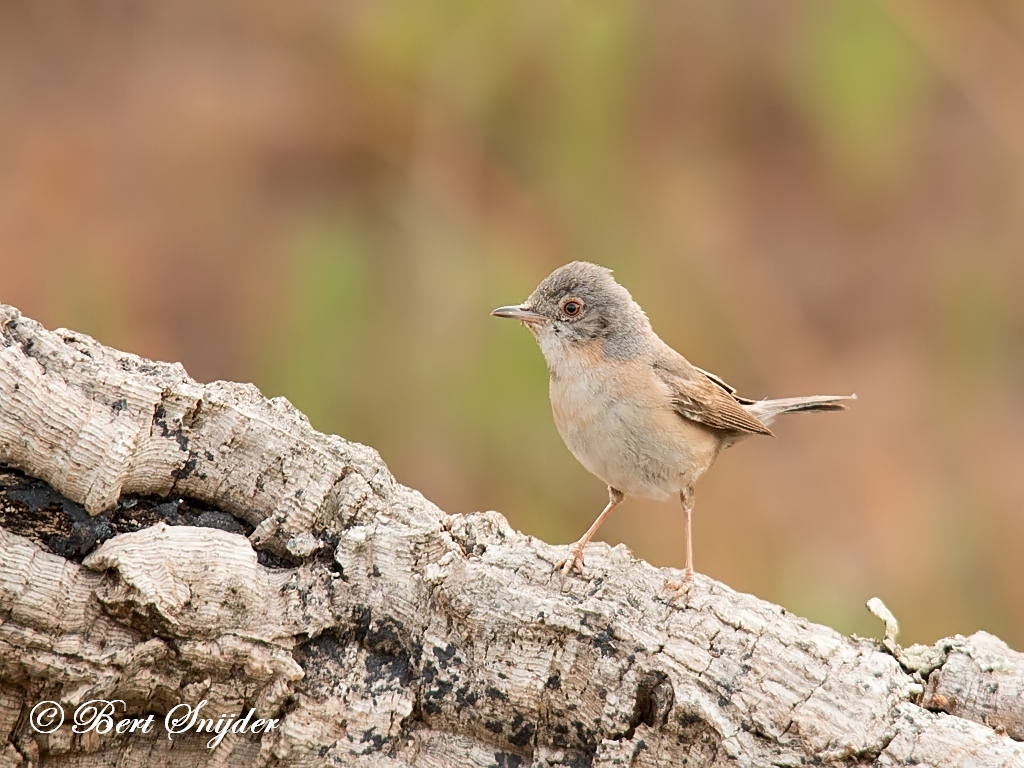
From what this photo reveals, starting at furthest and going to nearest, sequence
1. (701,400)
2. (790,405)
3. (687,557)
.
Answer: (790,405) < (701,400) < (687,557)

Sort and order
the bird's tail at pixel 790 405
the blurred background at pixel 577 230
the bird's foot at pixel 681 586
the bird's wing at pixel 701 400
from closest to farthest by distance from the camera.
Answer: the bird's foot at pixel 681 586
the bird's wing at pixel 701 400
the bird's tail at pixel 790 405
the blurred background at pixel 577 230

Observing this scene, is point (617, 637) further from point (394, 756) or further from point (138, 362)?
point (138, 362)

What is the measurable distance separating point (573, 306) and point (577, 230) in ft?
5.94

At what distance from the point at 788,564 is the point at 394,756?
395 cm

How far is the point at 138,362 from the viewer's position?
3.26 metres

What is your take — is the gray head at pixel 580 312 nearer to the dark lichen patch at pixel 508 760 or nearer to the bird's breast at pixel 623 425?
the bird's breast at pixel 623 425

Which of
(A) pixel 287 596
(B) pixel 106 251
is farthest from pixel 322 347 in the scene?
(A) pixel 287 596

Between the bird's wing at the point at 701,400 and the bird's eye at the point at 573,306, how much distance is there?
0.40 metres

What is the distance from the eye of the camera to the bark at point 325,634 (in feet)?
9.66

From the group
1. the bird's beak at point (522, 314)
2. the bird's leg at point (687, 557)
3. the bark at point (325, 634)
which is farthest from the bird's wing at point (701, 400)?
the bark at point (325, 634)

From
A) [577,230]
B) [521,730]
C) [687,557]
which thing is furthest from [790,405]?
[521,730]

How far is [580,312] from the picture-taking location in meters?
4.59

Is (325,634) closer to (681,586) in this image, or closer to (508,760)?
(508,760)

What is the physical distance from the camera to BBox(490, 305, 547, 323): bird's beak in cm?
456
